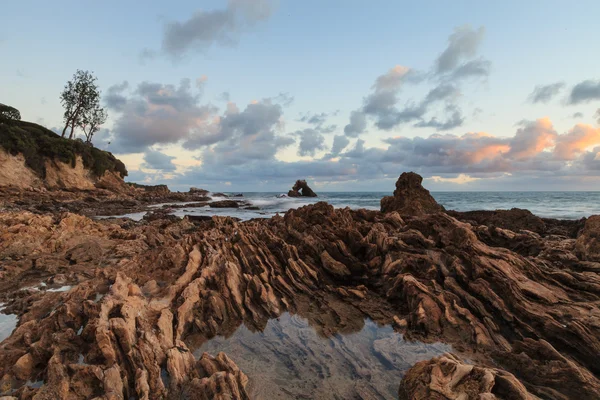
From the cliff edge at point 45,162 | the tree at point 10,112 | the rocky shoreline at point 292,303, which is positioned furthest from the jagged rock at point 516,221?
the tree at point 10,112

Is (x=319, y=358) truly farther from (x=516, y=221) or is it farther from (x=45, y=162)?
(x=45, y=162)

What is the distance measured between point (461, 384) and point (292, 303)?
202 inches

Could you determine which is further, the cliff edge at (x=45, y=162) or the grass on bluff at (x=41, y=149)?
the grass on bluff at (x=41, y=149)

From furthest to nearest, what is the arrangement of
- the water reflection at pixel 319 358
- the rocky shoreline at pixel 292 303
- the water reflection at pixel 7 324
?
the water reflection at pixel 7 324
the water reflection at pixel 319 358
the rocky shoreline at pixel 292 303

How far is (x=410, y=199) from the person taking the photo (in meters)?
26.5

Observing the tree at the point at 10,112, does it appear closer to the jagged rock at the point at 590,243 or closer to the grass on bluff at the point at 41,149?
the grass on bluff at the point at 41,149

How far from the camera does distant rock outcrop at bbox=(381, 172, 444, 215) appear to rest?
84.5ft

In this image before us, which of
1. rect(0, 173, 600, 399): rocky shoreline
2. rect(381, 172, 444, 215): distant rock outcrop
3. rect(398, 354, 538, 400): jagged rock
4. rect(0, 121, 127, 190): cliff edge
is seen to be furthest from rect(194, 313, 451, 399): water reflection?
rect(0, 121, 127, 190): cliff edge

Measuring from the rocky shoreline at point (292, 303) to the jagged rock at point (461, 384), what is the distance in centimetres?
2

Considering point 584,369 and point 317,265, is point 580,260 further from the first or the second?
point 317,265

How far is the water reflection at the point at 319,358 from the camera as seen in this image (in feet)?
18.3

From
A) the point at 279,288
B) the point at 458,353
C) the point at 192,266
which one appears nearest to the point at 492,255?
the point at 458,353

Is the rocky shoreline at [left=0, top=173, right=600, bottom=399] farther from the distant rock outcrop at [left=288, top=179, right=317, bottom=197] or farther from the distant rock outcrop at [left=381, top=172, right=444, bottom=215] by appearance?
the distant rock outcrop at [left=288, top=179, right=317, bottom=197]

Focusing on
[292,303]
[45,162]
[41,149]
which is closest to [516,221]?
[292,303]
